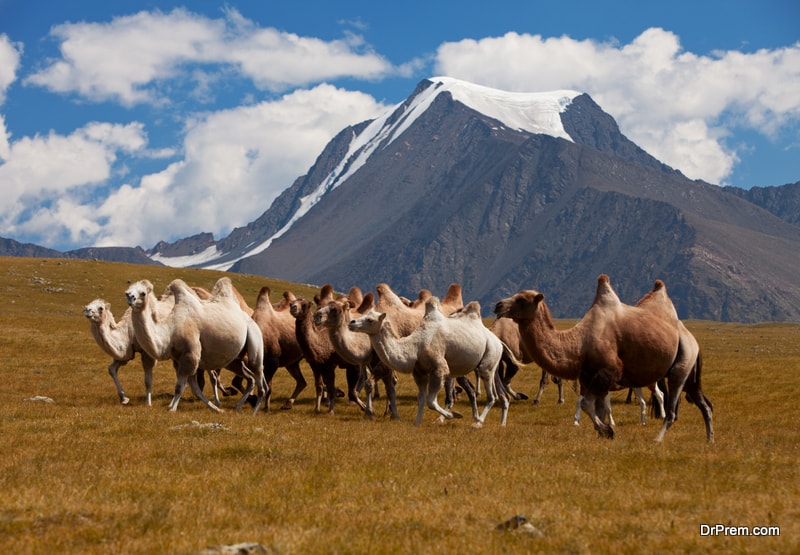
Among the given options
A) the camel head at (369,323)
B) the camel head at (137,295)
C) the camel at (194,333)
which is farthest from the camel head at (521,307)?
the camel head at (137,295)

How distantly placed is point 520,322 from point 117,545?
12.4 m

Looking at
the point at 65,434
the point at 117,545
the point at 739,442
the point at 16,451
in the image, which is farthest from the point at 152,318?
the point at 739,442

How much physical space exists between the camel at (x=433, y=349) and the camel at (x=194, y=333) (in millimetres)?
3961

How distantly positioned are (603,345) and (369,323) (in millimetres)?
5780

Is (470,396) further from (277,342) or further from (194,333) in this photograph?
(194,333)

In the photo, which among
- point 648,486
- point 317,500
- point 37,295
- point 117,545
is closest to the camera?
point 117,545

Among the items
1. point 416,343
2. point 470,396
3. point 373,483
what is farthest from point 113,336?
point 373,483

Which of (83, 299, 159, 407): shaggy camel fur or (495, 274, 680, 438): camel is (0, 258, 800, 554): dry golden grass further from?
(83, 299, 159, 407): shaggy camel fur

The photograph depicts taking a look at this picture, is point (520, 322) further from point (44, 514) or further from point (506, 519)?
point (44, 514)

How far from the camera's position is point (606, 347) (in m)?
18.7

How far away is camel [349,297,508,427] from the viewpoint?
20562mm

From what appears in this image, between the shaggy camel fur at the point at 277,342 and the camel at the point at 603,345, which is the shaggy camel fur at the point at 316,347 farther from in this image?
the camel at the point at 603,345

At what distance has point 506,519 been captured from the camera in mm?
10430

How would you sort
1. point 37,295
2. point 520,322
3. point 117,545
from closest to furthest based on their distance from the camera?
point 117,545 → point 520,322 → point 37,295
